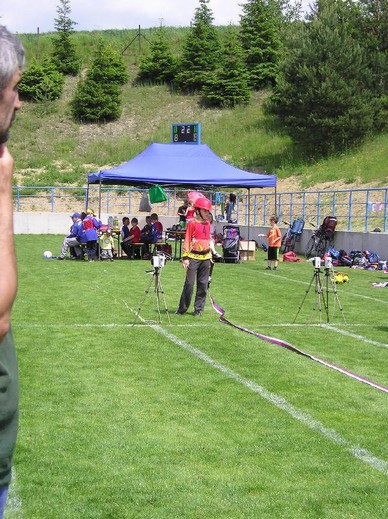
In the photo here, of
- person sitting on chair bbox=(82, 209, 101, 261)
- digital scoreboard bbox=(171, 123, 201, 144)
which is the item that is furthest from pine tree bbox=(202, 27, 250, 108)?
person sitting on chair bbox=(82, 209, 101, 261)

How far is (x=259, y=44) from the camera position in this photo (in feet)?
235

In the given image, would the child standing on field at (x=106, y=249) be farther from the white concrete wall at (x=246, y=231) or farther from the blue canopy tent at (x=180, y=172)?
the white concrete wall at (x=246, y=231)

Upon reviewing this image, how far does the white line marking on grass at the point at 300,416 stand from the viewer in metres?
6.44

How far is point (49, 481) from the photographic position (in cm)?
583

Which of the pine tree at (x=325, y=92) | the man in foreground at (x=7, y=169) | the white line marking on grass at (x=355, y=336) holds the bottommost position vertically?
the white line marking on grass at (x=355, y=336)

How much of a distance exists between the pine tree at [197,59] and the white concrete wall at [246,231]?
95.7 ft

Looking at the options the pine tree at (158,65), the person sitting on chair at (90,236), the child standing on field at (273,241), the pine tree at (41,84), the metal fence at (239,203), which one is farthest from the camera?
the pine tree at (158,65)

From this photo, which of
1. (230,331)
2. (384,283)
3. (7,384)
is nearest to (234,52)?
(384,283)

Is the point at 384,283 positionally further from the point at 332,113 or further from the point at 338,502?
the point at 332,113

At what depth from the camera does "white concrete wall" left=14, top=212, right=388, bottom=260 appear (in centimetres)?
2790

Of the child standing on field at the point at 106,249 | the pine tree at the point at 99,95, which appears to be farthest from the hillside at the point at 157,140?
the child standing on field at the point at 106,249

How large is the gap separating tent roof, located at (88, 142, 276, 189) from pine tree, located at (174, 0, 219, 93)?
41.6 meters

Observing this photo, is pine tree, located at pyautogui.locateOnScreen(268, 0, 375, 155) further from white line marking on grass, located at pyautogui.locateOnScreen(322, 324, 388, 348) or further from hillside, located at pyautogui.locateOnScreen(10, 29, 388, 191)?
white line marking on grass, located at pyautogui.locateOnScreen(322, 324, 388, 348)

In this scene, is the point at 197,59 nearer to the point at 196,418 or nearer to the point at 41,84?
the point at 41,84
